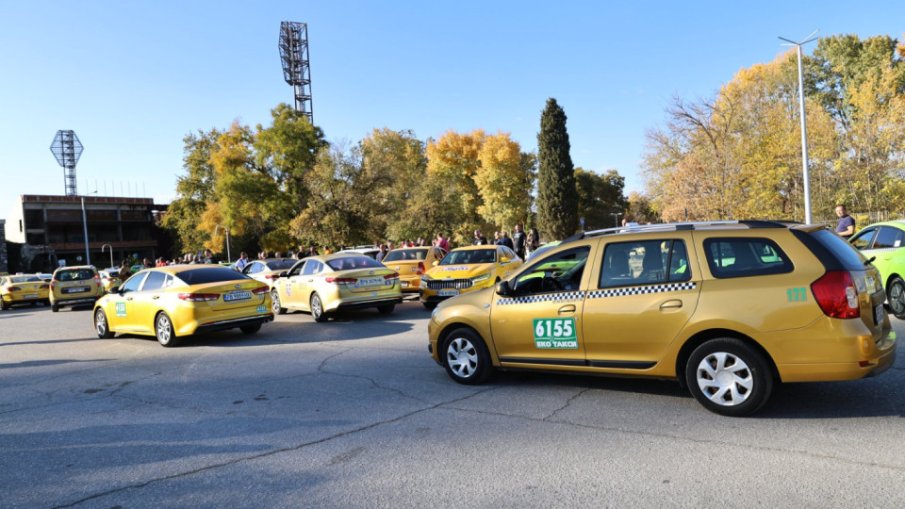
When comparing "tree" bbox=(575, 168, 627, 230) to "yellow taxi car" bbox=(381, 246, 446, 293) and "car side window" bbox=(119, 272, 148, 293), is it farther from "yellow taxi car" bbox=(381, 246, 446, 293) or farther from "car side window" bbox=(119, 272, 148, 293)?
"car side window" bbox=(119, 272, 148, 293)

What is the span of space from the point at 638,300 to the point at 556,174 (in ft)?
159

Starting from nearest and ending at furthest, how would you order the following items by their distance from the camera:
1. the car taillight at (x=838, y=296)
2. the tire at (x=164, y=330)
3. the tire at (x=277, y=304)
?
the car taillight at (x=838, y=296) < the tire at (x=164, y=330) < the tire at (x=277, y=304)

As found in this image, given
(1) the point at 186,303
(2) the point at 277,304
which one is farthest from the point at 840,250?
(2) the point at 277,304

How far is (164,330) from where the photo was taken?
11.2 meters

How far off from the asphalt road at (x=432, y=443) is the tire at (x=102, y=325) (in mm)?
Answer: 4753

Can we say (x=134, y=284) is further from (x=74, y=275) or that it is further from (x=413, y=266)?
(x=74, y=275)

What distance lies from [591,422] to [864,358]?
2165 millimetres

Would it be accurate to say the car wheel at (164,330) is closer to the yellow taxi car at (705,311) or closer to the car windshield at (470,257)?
the car windshield at (470,257)

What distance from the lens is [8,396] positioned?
295 inches

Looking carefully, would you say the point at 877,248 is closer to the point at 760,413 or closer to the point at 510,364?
the point at 760,413

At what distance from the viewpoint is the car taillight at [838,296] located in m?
4.73

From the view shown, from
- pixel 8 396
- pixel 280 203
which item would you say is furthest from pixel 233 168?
pixel 8 396

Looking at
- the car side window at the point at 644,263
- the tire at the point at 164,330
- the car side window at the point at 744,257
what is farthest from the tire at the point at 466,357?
the tire at the point at 164,330

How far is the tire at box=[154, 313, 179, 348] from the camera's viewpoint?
1101cm
